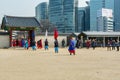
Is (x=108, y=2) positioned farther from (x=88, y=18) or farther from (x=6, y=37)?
(x=6, y=37)

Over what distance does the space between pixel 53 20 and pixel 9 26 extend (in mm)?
87222

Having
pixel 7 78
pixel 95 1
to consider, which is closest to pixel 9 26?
pixel 7 78

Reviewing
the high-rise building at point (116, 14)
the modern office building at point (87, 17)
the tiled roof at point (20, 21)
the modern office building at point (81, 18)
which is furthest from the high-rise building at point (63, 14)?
the tiled roof at point (20, 21)

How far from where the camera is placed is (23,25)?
50.4 metres

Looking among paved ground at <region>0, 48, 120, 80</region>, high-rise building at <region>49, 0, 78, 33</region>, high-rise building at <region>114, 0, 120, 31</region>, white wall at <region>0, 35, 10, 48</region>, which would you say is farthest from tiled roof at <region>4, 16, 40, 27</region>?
high-rise building at <region>114, 0, 120, 31</region>

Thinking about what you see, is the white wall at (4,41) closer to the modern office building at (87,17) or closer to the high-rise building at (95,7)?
the modern office building at (87,17)

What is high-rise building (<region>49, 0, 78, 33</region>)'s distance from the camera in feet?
411

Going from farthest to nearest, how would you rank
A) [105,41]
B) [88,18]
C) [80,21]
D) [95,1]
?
1. [95,1]
2. [88,18]
3. [80,21]
4. [105,41]

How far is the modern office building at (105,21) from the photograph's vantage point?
130m

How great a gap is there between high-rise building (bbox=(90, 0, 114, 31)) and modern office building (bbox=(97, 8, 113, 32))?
7.31 feet

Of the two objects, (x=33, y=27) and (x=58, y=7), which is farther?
(x=58, y=7)

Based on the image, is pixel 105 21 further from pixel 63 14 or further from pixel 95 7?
pixel 95 7

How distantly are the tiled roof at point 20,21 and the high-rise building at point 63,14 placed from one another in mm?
69598

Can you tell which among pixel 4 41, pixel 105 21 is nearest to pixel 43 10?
pixel 105 21
